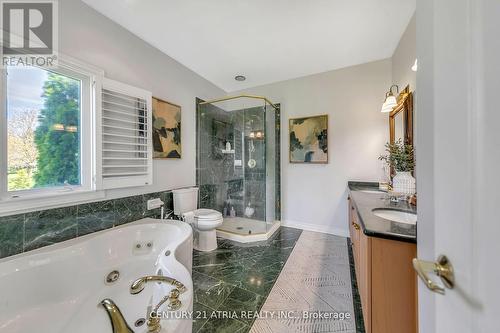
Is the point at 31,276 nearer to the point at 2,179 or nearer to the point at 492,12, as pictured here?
the point at 2,179

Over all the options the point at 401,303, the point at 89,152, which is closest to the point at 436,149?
the point at 401,303

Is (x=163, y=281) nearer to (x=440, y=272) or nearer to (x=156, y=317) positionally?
(x=156, y=317)

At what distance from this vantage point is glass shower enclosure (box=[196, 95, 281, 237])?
3.44 metres

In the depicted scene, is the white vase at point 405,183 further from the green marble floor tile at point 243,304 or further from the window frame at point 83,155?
the window frame at point 83,155

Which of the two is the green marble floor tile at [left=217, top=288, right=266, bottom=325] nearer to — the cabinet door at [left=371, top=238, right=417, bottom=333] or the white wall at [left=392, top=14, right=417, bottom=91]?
the cabinet door at [left=371, top=238, right=417, bottom=333]

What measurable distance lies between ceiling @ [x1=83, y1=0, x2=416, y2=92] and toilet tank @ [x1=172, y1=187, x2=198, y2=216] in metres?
1.90

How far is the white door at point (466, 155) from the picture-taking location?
0.33 metres

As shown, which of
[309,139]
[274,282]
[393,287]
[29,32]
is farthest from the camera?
[309,139]

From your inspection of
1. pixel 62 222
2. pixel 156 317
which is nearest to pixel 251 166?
pixel 62 222

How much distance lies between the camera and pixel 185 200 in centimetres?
275

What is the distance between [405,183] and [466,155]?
67.5 inches

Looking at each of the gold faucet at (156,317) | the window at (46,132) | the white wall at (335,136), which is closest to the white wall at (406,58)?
the white wall at (335,136)

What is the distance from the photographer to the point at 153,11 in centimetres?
194

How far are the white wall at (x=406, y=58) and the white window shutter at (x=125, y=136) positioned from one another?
2.86 metres
